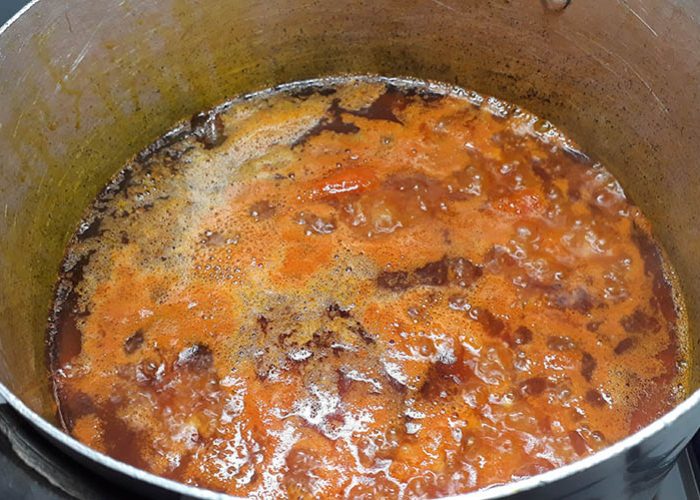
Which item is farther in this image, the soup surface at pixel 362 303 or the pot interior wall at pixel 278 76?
the pot interior wall at pixel 278 76

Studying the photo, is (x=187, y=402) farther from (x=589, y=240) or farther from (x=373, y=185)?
(x=589, y=240)

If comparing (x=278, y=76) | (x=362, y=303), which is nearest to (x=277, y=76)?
(x=278, y=76)

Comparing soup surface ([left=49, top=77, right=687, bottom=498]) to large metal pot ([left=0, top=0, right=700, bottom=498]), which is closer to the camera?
soup surface ([left=49, top=77, right=687, bottom=498])

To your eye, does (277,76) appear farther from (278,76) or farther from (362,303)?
(362,303)

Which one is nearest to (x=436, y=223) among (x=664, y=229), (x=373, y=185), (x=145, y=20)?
(x=373, y=185)

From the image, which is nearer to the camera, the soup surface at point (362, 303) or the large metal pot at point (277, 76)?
the soup surface at point (362, 303)

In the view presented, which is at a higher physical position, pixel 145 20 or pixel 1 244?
pixel 145 20
